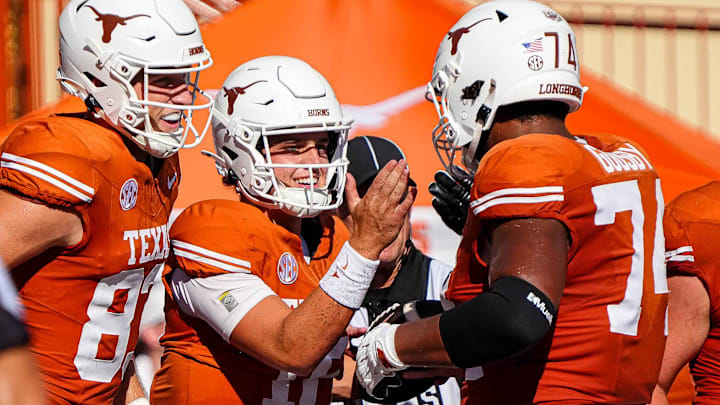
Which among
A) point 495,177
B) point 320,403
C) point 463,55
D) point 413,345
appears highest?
point 463,55

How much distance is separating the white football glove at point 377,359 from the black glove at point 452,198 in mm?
1292

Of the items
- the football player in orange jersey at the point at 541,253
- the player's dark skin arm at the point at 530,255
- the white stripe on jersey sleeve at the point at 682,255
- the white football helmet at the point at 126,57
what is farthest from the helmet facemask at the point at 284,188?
the white stripe on jersey sleeve at the point at 682,255

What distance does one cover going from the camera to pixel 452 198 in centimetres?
353

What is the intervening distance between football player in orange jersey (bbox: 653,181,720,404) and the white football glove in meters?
0.90

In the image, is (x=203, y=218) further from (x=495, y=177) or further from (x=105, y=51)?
(x=495, y=177)

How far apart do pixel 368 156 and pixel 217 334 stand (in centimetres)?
139

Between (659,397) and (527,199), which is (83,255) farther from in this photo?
(659,397)

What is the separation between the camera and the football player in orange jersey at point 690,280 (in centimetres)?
260

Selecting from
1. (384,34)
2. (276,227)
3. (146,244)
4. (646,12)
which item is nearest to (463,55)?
(276,227)

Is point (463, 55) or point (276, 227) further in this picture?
point (276, 227)

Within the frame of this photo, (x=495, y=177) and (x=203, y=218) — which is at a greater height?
(x=495, y=177)

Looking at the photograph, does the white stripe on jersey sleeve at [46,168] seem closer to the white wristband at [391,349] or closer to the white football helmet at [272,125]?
the white football helmet at [272,125]

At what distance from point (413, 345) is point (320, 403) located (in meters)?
0.75

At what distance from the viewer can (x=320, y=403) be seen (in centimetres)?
270
